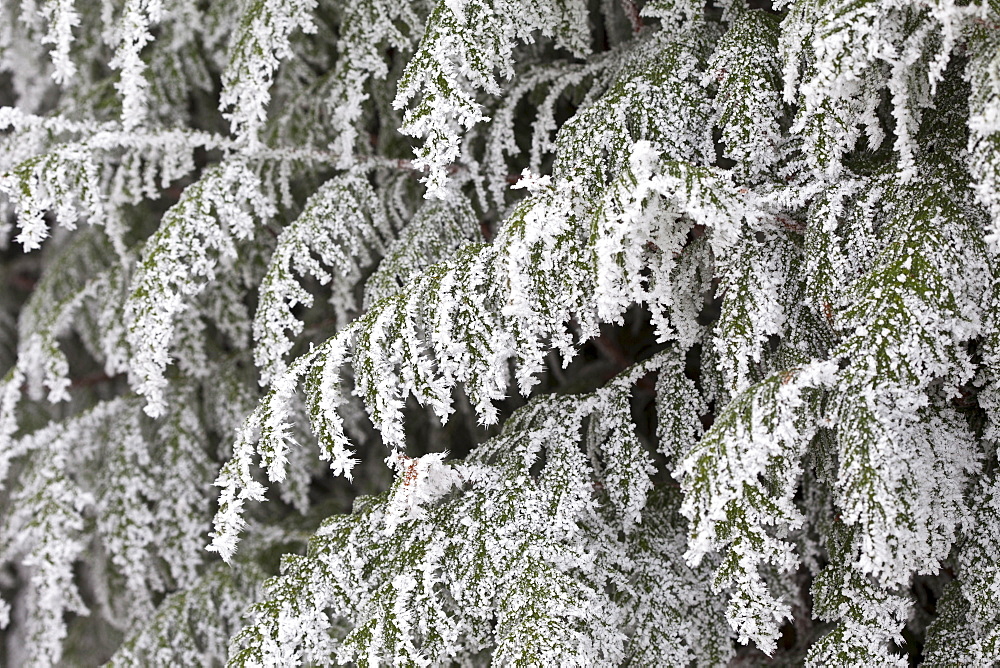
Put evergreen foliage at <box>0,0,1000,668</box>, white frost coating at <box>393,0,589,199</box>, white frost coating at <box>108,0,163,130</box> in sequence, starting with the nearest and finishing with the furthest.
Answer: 1. evergreen foliage at <box>0,0,1000,668</box>
2. white frost coating at <box>393,0,589,199</box>
3. white frost coating at <box>108,0,163,130</box>

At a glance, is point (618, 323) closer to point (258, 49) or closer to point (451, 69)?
point (451, 69)

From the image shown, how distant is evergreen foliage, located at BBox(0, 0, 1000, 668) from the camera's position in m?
0.84

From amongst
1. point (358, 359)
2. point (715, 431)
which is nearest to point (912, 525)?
point (715, 431)

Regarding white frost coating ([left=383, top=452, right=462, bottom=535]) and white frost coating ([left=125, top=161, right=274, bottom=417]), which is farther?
white frost coating ([left=125, top=161, right=274, bottom=417])

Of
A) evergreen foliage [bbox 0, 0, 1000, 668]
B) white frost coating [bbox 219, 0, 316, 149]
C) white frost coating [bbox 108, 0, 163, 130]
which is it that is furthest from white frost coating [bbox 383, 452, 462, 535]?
white frost coating [bbox 108, 0, 163, 130]

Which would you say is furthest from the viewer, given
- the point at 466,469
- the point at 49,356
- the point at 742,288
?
the point at 49,356

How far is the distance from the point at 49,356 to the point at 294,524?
53cm

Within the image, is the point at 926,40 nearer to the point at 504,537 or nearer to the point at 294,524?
the point at 504,537

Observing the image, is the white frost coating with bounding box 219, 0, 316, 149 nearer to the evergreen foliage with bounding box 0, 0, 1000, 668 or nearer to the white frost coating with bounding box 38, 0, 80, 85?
the evergreen foliage with bounding box 0, 0, 1000, 668

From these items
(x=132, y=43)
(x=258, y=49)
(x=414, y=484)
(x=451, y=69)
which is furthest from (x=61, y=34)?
(x=414, y=484)

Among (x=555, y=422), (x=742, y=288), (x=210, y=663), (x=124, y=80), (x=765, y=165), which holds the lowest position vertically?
(x=210, y=663)

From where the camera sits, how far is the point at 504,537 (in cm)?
103

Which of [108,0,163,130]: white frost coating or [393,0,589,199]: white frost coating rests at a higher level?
[108,0,163,130]: white frost coating

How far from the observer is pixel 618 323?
0.99 meters
